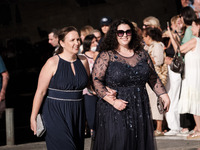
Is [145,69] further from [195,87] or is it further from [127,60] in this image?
[195,87]

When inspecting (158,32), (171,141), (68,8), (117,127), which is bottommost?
(171,141)

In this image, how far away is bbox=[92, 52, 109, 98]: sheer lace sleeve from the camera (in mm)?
5995

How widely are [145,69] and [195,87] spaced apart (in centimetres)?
338

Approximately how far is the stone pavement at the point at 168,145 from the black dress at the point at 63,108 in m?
2.62

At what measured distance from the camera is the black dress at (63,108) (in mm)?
5926

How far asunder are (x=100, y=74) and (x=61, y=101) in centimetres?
58

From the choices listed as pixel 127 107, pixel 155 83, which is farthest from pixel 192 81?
pixel 127 107

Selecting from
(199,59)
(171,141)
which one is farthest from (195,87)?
(171,141)

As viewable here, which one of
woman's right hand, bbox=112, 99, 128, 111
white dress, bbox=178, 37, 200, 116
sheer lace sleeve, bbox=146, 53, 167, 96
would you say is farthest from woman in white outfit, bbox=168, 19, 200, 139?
woman's right hand, bbox=112, 99, 128, 111

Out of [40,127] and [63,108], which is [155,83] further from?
[40,127]

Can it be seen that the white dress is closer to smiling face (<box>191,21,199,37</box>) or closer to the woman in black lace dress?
smiling face (<box>191,21,199,37</box>)

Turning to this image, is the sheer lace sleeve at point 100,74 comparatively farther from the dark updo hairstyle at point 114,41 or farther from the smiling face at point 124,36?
the smiling face at point 124,36

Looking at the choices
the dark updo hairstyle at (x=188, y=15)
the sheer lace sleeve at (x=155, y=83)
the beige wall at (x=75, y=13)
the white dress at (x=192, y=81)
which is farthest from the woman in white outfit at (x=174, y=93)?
the sheer lace sleeve at (x=155, y=83)

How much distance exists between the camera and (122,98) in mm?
5973
